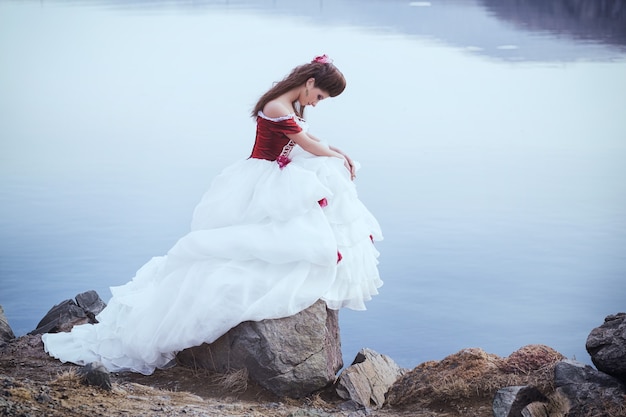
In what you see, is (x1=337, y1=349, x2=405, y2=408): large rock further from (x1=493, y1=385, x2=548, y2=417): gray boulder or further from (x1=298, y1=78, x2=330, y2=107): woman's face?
(x1=298, y1=78, x2=330, y2=107): woman's face

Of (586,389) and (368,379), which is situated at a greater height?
(586,389)

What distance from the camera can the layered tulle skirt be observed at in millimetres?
3623

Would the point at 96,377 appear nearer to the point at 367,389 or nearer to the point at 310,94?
the point at 367,389

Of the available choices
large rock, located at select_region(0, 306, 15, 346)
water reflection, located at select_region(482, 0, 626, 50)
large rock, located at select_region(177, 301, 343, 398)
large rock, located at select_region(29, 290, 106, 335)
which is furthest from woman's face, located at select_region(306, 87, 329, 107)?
water reflection, located at select_region(482, 0, 626, 50)

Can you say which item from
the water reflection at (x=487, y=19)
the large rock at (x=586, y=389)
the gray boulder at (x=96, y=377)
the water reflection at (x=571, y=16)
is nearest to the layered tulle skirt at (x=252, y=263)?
the gray boulder at (x=96, y=377)

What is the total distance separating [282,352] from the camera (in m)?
3.63

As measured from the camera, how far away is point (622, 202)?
317 inches

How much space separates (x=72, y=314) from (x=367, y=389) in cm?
184

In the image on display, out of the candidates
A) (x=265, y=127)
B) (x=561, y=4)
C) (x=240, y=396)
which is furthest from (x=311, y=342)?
(x=561, y=4)

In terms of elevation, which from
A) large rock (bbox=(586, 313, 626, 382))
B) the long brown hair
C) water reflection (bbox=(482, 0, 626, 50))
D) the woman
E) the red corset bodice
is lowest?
large rock (bbox=(586, 313, 626, 382))

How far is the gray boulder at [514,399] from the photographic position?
335 cm

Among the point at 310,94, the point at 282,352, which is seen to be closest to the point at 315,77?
the point at 310,94

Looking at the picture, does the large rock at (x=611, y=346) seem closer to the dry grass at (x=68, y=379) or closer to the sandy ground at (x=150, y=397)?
the sandy ground at (x=150, y=397)

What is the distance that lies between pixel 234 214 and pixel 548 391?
1.53 metres
